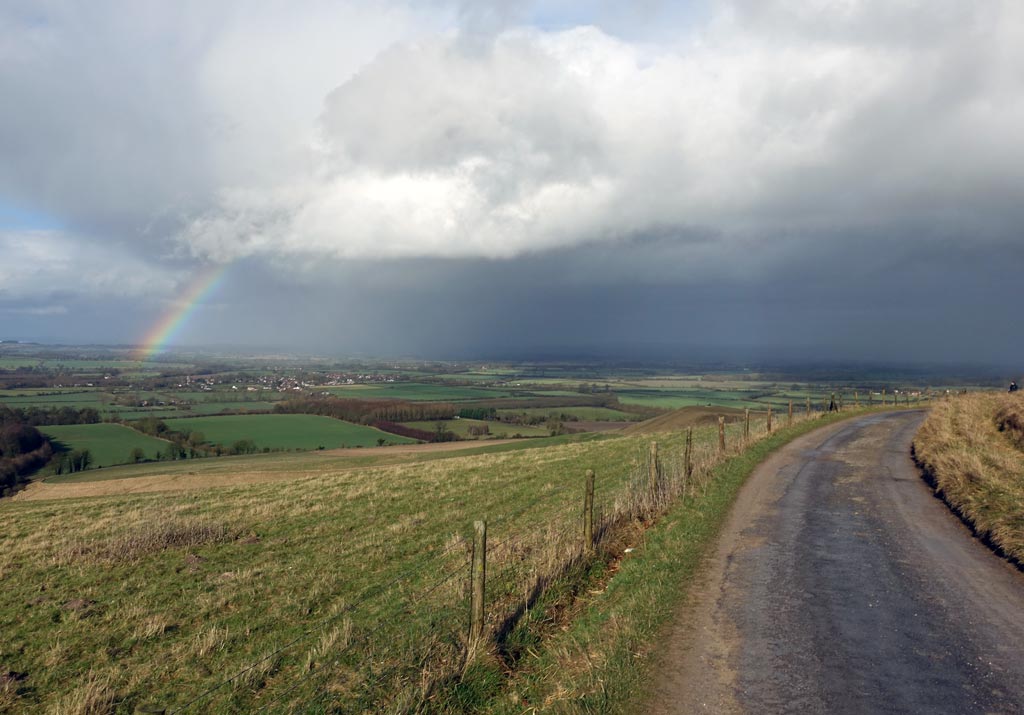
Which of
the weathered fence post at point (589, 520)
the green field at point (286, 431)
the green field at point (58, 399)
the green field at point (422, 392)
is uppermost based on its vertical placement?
the weathered fence post at point (589, 520)

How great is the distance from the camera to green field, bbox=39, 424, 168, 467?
57312 mm

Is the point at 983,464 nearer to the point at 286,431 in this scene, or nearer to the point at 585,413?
the point at 286,431

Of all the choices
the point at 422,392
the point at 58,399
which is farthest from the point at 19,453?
the point at 422,392

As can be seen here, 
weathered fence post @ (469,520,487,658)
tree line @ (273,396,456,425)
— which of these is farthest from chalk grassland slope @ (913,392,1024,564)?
tree line @ (273,396,456,425)

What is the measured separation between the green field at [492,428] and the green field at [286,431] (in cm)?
635

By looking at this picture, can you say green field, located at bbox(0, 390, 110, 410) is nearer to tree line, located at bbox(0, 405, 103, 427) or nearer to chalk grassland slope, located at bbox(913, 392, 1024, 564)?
tree line, located at bbox(0, 405, 103, 427)

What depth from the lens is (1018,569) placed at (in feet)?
32.1

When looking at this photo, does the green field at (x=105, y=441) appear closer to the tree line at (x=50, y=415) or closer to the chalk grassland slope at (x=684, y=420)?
the tree line at (x=50, y=415)

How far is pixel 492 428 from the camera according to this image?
245 feet

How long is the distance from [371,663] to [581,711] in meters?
3.09

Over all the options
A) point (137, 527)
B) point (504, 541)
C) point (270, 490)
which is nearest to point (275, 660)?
point (504, 541)

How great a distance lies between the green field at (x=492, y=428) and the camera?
68.6 metres

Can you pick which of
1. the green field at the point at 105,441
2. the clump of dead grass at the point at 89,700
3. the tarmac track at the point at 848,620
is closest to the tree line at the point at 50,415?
the green field at the point at 105,441

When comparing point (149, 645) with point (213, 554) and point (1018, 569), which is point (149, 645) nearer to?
point (213, 554)
